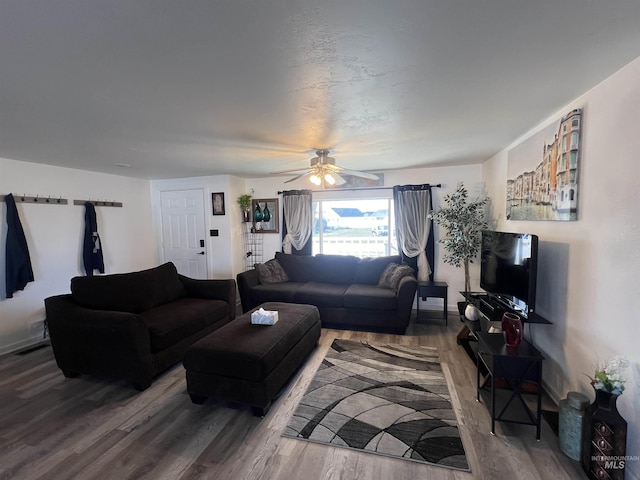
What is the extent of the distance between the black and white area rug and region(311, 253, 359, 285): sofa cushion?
153cm

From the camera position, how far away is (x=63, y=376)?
281 centimetres

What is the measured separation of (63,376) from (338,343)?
2.79m

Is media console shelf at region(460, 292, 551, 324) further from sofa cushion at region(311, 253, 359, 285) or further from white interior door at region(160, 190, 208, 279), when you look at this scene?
white interior door at region(160, 190, 208, 279)

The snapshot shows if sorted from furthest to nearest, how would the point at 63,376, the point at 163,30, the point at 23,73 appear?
the point at 63,376
the point at 23,73
the point at 163,30

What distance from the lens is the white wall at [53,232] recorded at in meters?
3.45

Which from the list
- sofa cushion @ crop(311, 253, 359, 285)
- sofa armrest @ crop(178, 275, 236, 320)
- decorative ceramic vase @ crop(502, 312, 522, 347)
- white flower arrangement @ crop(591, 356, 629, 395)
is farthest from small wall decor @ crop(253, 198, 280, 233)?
white flower arrangement @ crop(591, 356, 629, 395)

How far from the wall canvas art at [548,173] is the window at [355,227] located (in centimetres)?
A: 196

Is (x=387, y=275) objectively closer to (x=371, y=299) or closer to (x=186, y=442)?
(x=371, y=299)

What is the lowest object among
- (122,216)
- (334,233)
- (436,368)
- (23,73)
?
(436,368)

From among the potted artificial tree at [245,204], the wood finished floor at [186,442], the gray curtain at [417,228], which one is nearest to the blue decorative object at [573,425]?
the wood finished floor at [186,442]

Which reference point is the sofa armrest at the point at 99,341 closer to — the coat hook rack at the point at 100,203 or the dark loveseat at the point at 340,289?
the dark loveseat at the point at 340,289

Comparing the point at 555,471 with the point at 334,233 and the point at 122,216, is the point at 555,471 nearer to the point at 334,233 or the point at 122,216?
the point at 334,233

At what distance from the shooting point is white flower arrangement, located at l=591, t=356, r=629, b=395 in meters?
1.52

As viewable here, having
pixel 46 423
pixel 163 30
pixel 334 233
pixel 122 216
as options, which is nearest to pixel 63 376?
pixel 46 423
